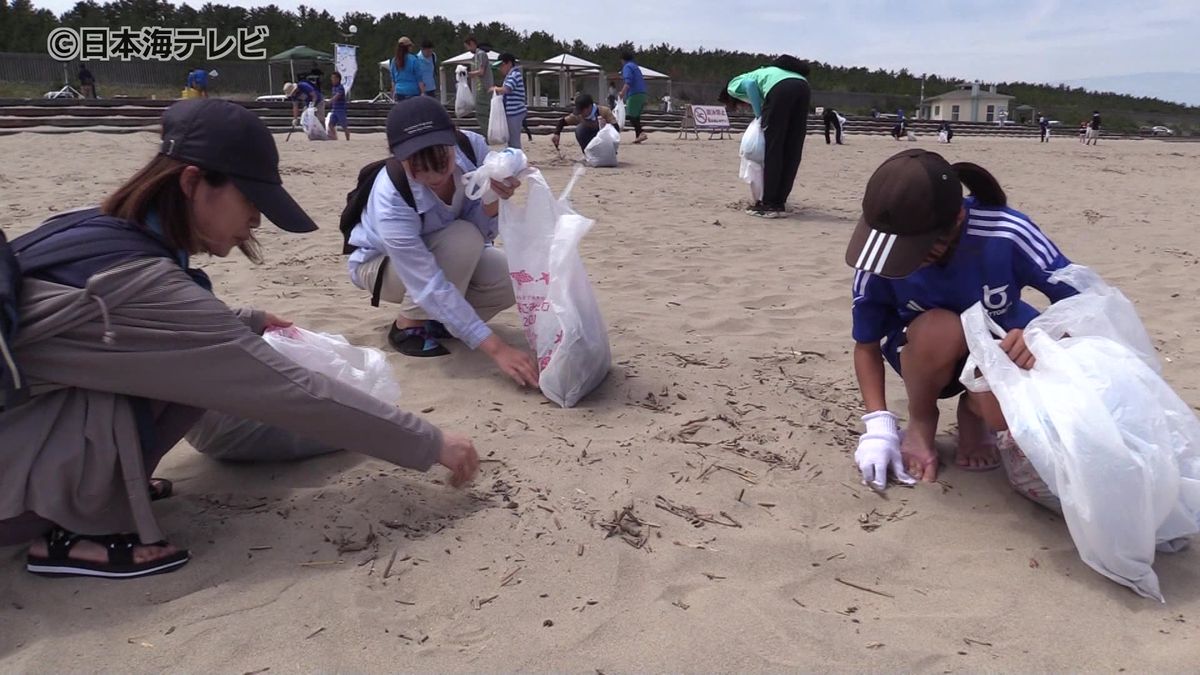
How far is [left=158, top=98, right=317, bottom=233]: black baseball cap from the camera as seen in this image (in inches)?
67.0

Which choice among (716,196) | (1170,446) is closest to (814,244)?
(716,196)

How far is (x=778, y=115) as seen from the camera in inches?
252

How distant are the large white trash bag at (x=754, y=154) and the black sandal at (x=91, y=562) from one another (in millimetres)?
5301

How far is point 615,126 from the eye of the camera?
1039 cm

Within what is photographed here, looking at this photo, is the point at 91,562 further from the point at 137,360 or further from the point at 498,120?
the point at 498,120

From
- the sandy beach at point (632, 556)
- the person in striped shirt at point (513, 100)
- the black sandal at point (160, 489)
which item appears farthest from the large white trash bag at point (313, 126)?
the black sandal at point (160, 489)

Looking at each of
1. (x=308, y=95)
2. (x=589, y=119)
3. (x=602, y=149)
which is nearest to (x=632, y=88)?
(x=589, y=119)

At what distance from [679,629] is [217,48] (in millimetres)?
38030

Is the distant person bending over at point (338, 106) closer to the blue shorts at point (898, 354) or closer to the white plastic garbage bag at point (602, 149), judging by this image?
the white plastic garbage bag at point (602, 149)

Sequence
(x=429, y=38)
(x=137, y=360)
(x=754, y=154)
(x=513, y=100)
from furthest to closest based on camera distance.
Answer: (x=429, y=38)
(x=513, y=100)
(x=754, y=154)
(x=137, y=360)

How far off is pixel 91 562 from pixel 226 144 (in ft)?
2.90

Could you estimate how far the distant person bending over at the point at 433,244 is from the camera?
2740 mm

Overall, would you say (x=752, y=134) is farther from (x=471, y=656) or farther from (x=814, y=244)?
(x=471, y=656)

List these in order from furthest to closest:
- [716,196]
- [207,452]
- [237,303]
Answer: [716,196]
[237,303]
[207,452]
